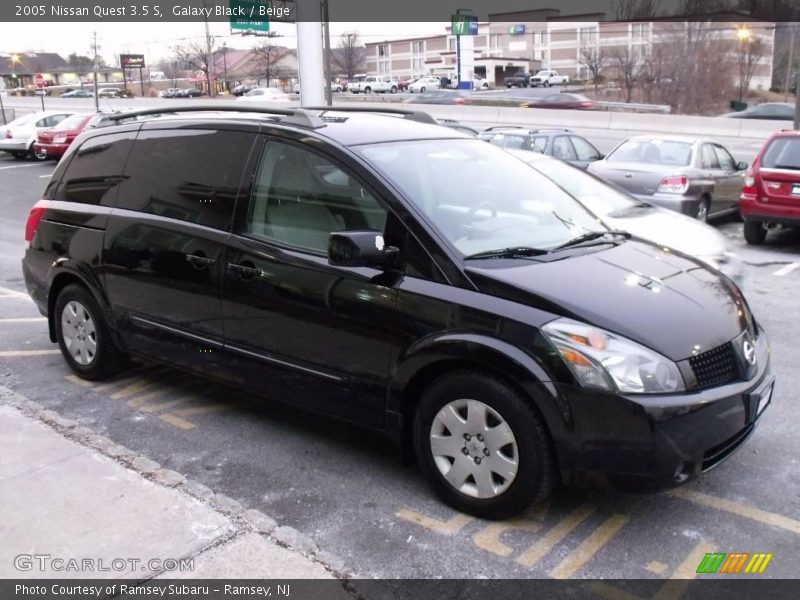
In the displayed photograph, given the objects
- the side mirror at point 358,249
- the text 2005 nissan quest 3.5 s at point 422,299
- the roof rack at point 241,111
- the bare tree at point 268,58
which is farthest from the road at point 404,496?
the bare tree at point 268,58

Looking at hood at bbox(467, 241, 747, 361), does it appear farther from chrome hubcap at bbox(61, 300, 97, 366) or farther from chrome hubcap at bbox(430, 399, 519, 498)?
chrome hubcap at bbox(61, 300, 97, 366)

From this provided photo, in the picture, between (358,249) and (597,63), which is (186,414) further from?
(597,63)

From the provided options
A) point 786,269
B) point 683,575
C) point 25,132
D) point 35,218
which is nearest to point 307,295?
point 683,575

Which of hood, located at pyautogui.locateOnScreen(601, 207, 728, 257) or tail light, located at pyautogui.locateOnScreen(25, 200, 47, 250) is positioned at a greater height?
tail light, located at pyautogui.locateOnScreen(25, 200, 47, 250)

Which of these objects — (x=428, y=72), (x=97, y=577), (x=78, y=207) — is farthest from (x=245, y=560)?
(x=428, y=72)

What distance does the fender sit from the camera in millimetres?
3211

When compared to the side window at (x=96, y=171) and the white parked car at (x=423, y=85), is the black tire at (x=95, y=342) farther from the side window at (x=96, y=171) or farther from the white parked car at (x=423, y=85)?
the white parked car at (x=423, y=85)

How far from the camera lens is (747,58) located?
170ft

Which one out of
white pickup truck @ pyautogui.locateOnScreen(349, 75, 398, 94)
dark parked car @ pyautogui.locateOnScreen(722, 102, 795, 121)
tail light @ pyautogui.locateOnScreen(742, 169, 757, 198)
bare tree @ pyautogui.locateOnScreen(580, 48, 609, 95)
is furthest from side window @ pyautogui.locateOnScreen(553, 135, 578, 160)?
white pickup truck @ pyautogui.locateOnScreen(349, 75, 398, 94)

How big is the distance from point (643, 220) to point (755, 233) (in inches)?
181

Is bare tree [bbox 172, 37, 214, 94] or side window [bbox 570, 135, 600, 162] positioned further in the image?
bare tree [bbox 172, 37, 214, 94]

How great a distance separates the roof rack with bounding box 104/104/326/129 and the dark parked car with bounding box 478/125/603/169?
28.5 ft

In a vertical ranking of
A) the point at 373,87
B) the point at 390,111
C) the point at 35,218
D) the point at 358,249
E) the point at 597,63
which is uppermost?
the point at 597,63

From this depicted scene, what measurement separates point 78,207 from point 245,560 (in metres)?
3.17
